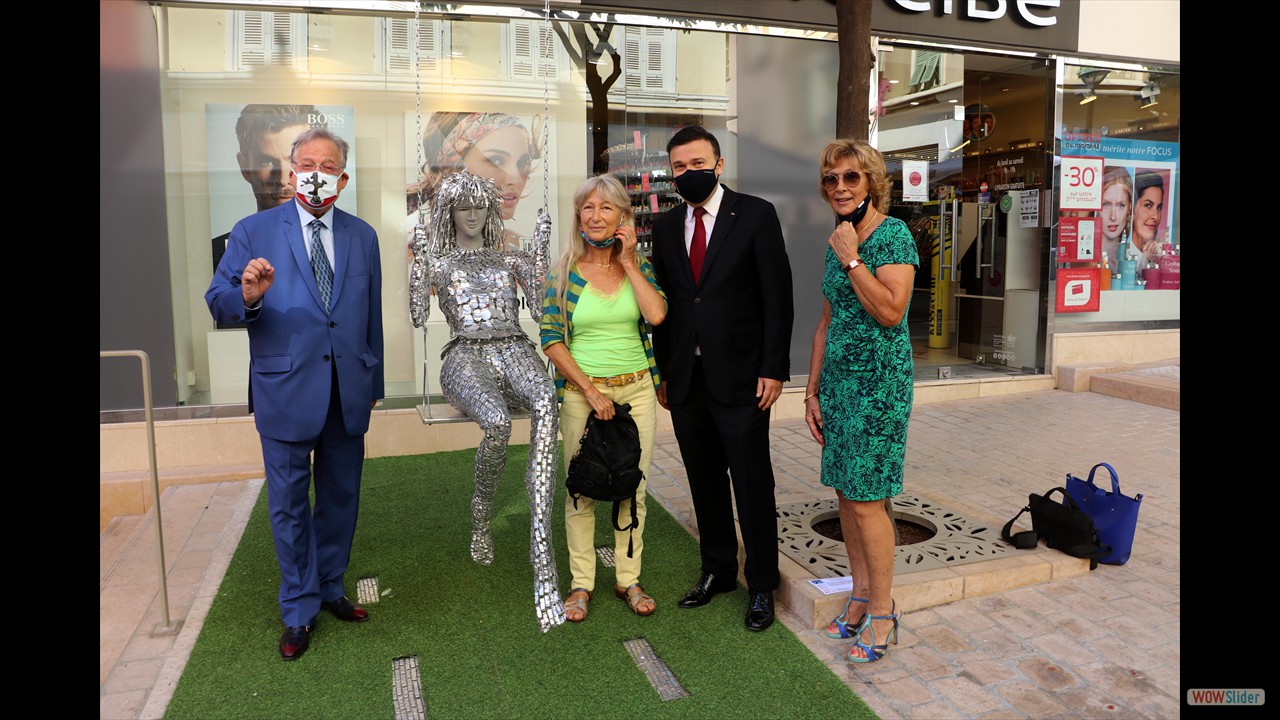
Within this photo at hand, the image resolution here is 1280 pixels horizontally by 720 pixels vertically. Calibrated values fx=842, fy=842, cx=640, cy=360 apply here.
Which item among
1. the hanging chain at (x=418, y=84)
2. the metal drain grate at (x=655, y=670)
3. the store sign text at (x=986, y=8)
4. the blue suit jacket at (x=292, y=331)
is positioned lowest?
the metal drain grate at (x=655, y=670)

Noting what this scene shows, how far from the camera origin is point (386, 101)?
6.86 m

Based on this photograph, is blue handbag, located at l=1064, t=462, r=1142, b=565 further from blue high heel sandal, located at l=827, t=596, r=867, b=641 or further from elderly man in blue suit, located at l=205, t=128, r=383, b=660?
elderly man in blue suit, located at l=205, t=128, r=383, b=660

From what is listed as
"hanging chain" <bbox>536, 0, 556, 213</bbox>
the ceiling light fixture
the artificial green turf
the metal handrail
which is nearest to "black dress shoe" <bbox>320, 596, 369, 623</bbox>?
the artificial green turf

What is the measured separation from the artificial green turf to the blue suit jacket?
90 centimetres

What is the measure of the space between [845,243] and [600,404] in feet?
3.87

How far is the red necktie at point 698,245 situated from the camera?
11.6ft

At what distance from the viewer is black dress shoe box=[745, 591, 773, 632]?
3.55 meters

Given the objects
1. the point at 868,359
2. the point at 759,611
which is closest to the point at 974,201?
the point at 868,359

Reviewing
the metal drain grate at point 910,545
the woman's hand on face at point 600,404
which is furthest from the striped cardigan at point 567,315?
the metal drain grate at point 910,545

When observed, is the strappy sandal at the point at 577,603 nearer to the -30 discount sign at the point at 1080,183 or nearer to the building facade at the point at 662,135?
the building facade at the point at 662,135

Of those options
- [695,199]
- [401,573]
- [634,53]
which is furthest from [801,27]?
[401,573]

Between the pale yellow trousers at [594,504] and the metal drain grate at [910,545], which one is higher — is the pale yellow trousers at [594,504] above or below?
above

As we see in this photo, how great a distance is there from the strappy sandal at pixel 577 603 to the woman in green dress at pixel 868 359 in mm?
1140

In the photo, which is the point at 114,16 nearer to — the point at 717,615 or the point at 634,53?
the point at 634,53
